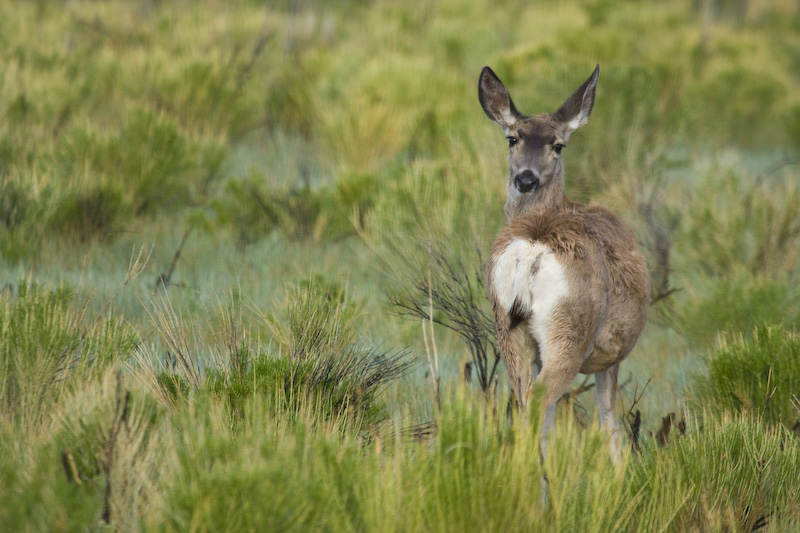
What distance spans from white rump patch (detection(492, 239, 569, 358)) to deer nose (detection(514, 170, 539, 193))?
3.00 ft

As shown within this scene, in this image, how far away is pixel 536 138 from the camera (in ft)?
14.3

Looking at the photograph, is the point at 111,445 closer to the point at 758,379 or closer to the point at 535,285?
the point at 535,285

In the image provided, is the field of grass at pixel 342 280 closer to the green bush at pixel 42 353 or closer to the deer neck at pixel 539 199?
the green bush at pixel 42 353

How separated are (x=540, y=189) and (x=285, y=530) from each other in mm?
2393

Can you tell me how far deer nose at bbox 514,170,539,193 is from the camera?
13.5 ft

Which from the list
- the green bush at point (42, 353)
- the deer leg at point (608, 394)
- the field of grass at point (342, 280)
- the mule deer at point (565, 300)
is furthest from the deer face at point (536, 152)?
the green bush at point (42, 353)

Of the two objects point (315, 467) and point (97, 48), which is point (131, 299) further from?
point (97, 48)

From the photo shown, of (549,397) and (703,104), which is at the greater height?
(703,104)

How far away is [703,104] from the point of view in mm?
11984

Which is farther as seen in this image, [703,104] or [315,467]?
[703,104]

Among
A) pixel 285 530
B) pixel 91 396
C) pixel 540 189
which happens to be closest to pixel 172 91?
pixel 540 189

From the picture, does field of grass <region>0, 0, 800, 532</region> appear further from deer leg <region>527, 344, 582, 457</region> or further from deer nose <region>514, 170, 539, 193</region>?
deer nose <region>514, 170, 539, 193</region>

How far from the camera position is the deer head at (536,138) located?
430 cm

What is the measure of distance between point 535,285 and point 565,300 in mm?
120
